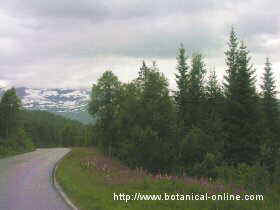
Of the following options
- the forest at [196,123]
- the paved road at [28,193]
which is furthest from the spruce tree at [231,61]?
the paved road at [28,193]

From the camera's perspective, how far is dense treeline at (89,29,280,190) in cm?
2555

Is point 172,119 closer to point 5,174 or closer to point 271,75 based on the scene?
point 5,174

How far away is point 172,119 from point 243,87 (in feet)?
33.7

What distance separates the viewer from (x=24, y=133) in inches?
3413

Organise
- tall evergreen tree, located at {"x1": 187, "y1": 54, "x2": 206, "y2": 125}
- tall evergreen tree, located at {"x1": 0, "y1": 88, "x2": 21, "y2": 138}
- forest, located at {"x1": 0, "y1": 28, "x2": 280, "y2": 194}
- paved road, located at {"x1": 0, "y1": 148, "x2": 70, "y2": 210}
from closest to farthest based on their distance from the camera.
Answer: paved road, located at {"x1": 0, "y1": 148, "x2": 70, "y2": 210} → forest, located at {"x1": 0, "y1": 28, "x2": 280, "y2": 194} → tall evergreen tree, located at {"x1": 187, "y1": 54, "x2": 206, "y2": 125} → tall evergreen tree, located at {"x1": 0, "y1": 88, "x2": 21, "y2": 138}

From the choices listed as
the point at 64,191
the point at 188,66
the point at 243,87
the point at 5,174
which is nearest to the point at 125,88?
the point at 188,66

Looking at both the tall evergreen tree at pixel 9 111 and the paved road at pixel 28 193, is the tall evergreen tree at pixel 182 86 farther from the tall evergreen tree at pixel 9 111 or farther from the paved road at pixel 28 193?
the tall evergreen tree at pixel 9 111

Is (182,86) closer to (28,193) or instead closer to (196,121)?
(196,121)

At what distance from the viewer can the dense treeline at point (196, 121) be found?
25553mm

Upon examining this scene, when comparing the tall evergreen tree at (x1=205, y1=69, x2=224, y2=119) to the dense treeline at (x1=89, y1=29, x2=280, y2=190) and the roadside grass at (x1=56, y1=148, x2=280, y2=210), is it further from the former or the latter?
the roadside grass at (x1=56, y1=148, x2=280, y2=210)

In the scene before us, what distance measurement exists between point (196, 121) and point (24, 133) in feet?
186

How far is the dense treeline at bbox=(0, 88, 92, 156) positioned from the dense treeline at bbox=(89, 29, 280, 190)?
38.0ft

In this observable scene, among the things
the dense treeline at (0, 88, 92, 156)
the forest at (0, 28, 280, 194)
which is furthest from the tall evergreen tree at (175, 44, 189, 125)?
the dense treeline at (0, 88, 92, 156)

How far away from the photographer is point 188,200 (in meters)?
11.8
